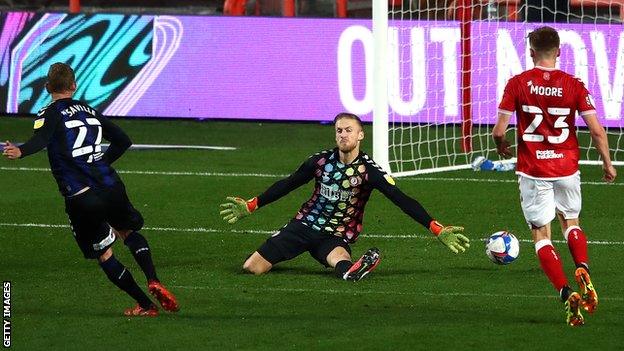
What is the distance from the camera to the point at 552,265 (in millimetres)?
8711

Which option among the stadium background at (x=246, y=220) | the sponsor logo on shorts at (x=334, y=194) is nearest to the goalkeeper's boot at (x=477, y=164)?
the stadium background at (x=246, y=220)

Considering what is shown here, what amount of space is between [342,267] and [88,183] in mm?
2150

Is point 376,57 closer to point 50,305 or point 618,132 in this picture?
point 618,132

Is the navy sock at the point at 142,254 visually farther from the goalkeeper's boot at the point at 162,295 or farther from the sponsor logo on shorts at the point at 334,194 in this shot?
the sponsor logo on shorts at the point at 334,194

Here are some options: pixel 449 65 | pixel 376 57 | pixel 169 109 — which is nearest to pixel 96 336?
pixel 376 57

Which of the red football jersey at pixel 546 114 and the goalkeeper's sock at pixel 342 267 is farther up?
the red football jersey at pixel 546 114

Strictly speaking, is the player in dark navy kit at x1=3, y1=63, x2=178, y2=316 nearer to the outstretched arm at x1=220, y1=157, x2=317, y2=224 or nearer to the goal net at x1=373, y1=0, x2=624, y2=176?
the outstretched arm at x1=220, y1=157, x2=317, y2=224

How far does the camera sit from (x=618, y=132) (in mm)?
18094

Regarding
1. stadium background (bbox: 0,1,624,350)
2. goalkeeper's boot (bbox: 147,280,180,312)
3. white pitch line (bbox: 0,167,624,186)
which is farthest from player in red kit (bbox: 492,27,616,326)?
white pitch line (bbox: 0,167,624,186)

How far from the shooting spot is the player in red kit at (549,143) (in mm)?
8719

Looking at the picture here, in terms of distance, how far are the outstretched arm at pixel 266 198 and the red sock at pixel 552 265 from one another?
2163mm

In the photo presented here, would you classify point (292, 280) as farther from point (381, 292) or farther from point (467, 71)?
point (467, 71)

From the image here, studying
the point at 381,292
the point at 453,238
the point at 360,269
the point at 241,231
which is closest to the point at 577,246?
the point at 453,238

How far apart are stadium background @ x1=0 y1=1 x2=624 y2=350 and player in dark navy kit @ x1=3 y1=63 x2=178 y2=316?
28 cm
